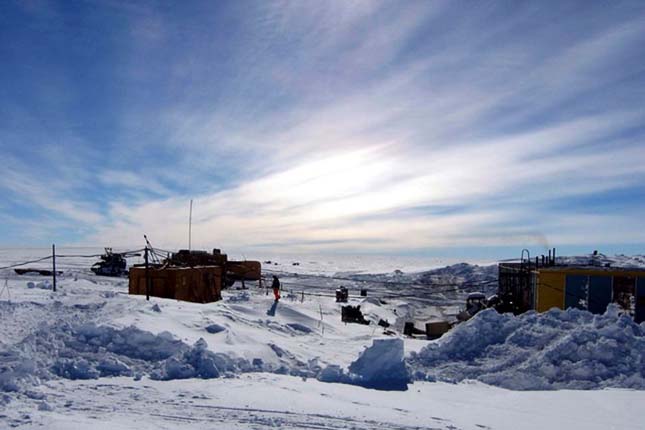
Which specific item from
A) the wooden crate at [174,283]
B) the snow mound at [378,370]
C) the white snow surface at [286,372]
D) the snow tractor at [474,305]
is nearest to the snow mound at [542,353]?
the white snow surface at [286,372]

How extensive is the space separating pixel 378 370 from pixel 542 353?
13.1 ft

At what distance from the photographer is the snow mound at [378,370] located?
8633 mm

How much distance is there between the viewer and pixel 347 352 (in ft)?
38.0

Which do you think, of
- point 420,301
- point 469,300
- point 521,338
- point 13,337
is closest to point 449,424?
point 521,338

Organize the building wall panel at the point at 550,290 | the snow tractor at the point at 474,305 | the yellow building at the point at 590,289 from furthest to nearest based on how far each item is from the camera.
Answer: the snow tractor at the point at 474,305, the building wall panel at the point at 550,290, the yellow building at the point at 590,289

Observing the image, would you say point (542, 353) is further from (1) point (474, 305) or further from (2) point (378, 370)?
(1) point (474, 305)

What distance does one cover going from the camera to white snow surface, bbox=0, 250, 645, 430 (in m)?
6.07

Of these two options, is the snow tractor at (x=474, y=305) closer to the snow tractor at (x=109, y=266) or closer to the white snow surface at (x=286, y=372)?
the white snow surface at (x=286, y=372)

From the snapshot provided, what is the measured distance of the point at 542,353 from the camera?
1044cm

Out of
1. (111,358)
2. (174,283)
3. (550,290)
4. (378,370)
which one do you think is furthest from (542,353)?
(174,283)

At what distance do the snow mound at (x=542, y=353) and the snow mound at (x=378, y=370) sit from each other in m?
0.69

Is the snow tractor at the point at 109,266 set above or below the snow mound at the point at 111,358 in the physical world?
below

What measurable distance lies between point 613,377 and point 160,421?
8654 millimetres

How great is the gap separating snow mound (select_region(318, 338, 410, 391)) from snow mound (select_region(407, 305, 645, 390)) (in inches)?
27.0
